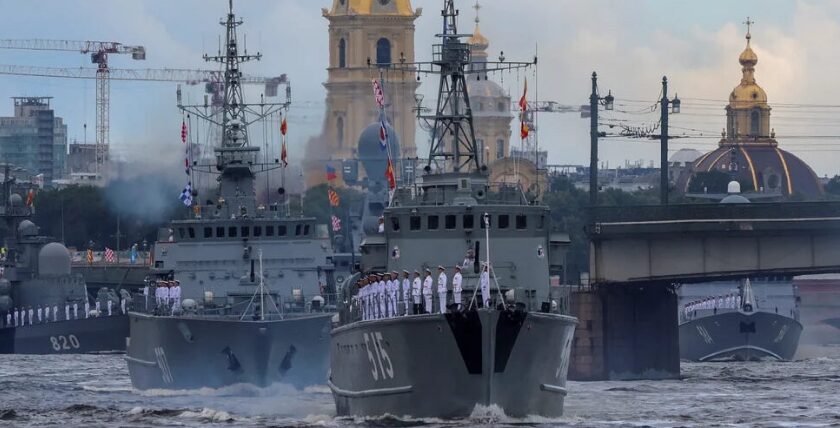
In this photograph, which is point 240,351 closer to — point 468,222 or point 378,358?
point 468,222

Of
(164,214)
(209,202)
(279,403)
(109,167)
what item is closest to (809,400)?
(279,403)

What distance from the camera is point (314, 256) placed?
93875 millimetres

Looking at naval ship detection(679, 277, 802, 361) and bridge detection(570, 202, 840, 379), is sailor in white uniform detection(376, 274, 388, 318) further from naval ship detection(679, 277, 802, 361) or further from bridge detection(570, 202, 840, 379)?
naval ship detection(679, 277, 802, 361)

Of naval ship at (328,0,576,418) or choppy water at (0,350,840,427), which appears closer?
naval ship at (328,0,576,418)

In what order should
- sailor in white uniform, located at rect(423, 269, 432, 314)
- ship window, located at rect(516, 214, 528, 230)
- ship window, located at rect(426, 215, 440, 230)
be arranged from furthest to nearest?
1. ship window, located at rect(516, 214, 528, 230)
2. ship window, located at rect(426, 215, 440, 230)
3. sailor in white uniform, located at rect(423, 269, 432, 314)

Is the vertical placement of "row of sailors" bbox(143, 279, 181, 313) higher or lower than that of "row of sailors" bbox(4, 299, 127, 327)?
higher

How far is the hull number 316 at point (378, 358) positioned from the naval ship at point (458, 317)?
0.03 m

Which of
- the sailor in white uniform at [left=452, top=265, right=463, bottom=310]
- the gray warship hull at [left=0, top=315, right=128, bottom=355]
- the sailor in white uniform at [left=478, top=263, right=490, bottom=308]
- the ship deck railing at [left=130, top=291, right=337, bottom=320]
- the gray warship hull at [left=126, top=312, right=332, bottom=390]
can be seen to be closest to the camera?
the sailor in white uniform at [left=478, top=263, right=490, bottom=308]

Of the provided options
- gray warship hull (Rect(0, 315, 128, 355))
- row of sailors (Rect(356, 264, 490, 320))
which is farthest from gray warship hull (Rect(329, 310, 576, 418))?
gray warship hull (Rect(0, 315, 128, 355))

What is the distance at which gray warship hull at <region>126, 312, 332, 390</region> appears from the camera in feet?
283

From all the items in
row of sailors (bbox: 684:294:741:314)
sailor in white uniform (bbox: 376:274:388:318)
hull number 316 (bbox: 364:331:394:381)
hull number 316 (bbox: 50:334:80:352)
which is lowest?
hull number 316 (bbox: 50:334:80:352)

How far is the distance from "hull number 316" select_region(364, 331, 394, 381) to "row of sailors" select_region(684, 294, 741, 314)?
66041 millimetres

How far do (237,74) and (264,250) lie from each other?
382 inches

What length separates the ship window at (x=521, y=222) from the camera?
73.1 m
